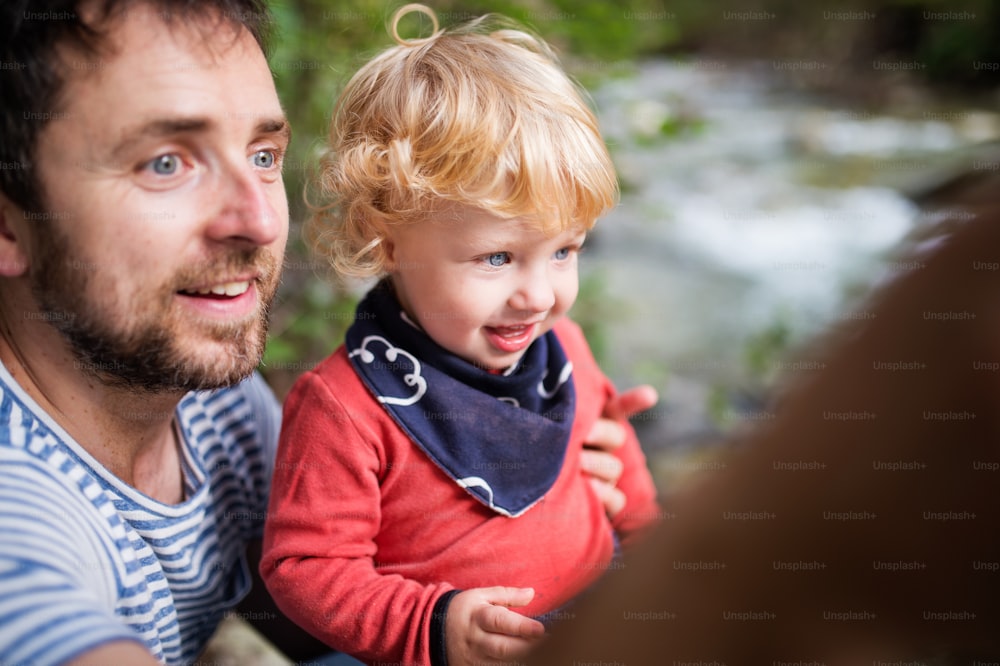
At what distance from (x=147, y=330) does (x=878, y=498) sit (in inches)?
46.5

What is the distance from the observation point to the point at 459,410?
1.68 m

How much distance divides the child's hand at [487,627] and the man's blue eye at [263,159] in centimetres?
84

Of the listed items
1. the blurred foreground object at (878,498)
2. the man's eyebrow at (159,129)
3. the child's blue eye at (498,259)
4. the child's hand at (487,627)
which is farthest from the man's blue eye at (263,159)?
the blurred foreground object at (878,498)

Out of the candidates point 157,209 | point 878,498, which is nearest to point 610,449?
point 157,209

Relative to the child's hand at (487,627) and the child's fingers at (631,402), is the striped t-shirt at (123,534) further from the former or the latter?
the child's fingers at (631,402)

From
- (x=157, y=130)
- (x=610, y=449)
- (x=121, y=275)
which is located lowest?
(x=610, y=449)

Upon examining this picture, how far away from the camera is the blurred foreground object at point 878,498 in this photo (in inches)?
22.6

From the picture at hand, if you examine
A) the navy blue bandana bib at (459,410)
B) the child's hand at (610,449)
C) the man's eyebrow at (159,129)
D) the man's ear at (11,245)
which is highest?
the man's eyebrow at (159,129)

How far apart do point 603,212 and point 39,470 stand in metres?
1.13

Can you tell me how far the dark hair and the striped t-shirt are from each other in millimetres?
337

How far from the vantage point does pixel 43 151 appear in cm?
132

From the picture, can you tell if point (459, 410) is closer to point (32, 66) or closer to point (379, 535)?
point (379, 535)

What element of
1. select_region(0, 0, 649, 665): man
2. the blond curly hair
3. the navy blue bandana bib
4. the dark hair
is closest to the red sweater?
the navy blue bandana bib

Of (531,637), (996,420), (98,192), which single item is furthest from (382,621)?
(996,420)
